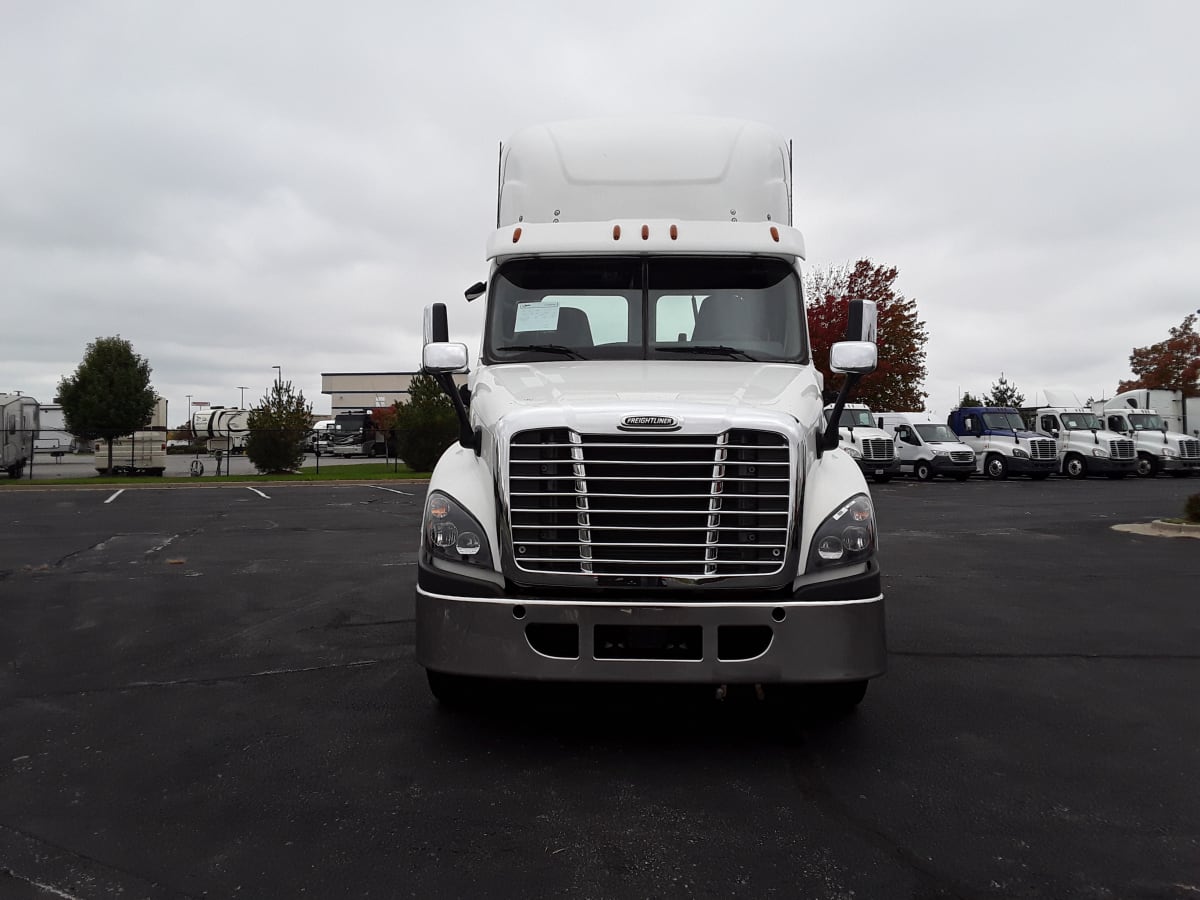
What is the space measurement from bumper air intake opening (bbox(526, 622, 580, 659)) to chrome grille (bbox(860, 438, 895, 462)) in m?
25.0

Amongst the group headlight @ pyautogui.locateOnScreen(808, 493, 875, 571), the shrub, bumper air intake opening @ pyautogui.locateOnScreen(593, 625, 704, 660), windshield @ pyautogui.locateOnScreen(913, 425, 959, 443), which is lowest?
the shrub

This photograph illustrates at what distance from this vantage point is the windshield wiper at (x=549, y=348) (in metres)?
5.19

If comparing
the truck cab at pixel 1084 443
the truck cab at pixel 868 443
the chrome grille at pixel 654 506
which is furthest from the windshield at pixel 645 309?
the truck cab at pixel 1084 443

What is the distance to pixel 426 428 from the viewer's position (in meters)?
29.6

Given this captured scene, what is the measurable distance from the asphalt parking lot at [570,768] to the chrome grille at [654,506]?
95 cm

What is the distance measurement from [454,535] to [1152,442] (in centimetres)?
3328

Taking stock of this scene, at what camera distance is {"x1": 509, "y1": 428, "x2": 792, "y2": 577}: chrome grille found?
4051 millimetres

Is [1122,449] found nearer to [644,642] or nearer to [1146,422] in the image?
[1146,422]

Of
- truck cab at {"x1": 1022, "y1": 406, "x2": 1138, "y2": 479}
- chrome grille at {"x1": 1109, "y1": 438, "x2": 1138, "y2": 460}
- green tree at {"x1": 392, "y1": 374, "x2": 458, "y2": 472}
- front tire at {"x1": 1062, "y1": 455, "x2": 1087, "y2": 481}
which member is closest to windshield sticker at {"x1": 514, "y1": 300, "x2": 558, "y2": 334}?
green tree at {"x1": 392, "y1": 374, "x2": 458, "y2": 472}

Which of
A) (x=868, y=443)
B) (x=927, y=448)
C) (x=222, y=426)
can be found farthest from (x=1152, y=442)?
(x=222, y=426)

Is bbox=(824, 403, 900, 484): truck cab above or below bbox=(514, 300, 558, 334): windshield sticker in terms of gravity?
below

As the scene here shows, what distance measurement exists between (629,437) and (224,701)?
2885 millimetres

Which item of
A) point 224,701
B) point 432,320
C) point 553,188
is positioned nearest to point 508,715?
point 224,701

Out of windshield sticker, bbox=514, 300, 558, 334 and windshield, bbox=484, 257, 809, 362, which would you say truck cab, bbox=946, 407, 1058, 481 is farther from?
windshield sticker, bbox=514, 300, 558, 334
